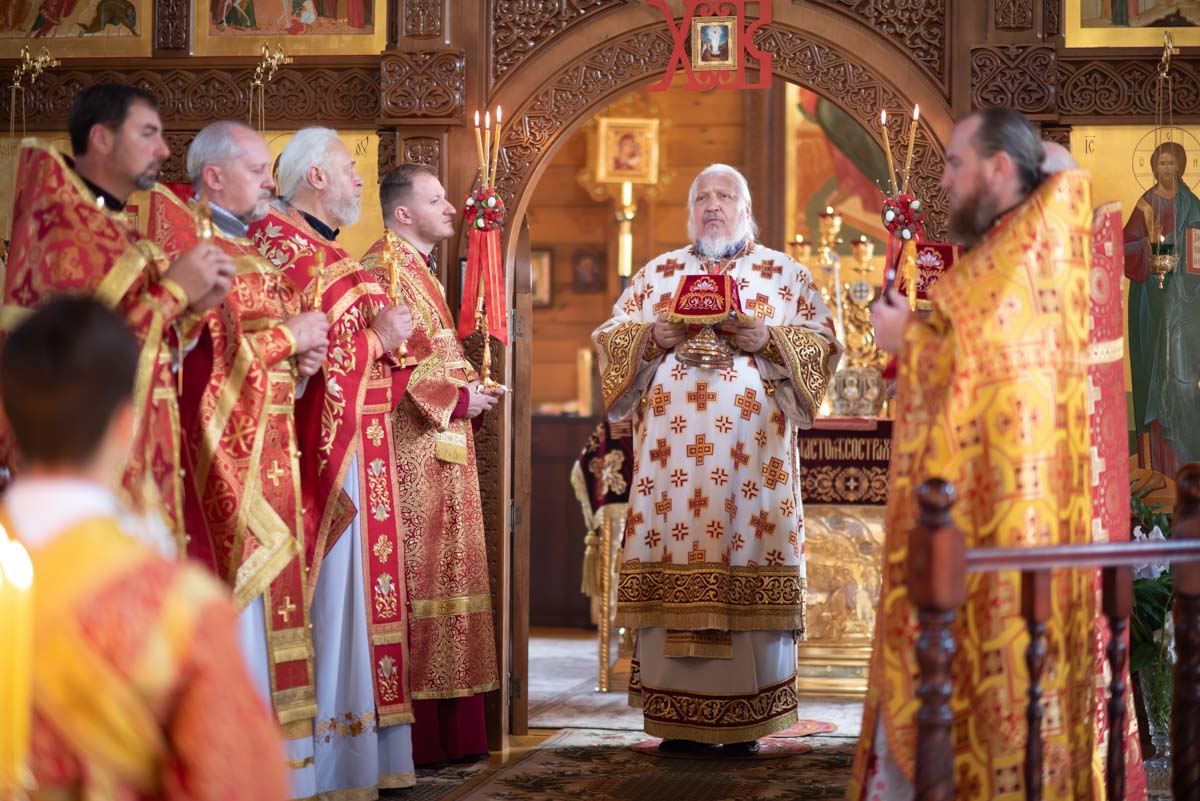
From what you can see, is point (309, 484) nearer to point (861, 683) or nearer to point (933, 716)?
point (933, 716)

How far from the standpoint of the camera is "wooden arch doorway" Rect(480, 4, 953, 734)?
6098mm

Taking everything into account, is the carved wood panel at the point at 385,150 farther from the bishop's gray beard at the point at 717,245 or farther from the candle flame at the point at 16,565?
the candle flame at the point at 16,565

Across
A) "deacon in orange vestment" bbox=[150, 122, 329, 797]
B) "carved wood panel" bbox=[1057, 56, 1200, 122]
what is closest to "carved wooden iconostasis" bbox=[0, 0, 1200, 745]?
"carved wood panel" bbox=[1057, 56, 1200, 122]

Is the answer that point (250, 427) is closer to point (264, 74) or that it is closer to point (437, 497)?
point (437, 497)

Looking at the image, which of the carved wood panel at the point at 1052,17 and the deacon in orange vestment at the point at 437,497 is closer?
the deacon in orange vestment at the point at 437,497

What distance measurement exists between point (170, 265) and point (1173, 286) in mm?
4142

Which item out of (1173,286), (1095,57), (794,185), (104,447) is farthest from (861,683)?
(104,447)

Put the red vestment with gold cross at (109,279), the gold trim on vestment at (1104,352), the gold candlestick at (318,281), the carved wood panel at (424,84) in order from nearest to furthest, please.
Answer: the red vestment with gold cross at (109,279) < the gold trim on vestment at (1104,352) < the gold candlestick at (318,281) < the carved wood panel at (424,84)

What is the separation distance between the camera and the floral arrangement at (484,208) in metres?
5.89

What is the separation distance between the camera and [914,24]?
6.09 m

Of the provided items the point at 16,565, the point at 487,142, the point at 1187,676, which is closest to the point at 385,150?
the point at 487,142

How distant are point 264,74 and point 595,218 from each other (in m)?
5.60

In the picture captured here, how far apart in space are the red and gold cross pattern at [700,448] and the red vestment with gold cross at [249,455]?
6.21 feet

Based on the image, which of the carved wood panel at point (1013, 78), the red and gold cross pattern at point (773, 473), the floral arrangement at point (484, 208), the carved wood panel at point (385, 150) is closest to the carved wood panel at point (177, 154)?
the carved wood panel at point (385, 150)
